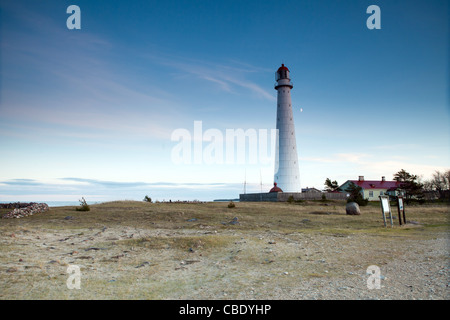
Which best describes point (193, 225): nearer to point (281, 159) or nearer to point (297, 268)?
point (297, 268)

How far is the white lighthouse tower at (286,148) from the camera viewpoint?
5534cm

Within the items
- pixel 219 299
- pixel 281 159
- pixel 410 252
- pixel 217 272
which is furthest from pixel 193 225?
pixel 281 159

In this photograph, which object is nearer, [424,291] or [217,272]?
[424,291]

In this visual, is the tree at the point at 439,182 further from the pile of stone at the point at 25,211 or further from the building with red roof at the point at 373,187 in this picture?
the pile of stone at the point at 25,211

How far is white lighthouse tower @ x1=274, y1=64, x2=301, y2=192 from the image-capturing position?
55344 mm

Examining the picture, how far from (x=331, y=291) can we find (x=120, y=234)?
1156cm

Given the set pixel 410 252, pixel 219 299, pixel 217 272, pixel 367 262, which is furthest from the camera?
pixel 410 252

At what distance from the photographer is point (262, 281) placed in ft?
25.7

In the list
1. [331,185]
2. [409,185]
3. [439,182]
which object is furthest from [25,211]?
[439,182]

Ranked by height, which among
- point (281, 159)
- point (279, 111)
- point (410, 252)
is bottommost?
point (410, 252)

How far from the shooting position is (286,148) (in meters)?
55.4

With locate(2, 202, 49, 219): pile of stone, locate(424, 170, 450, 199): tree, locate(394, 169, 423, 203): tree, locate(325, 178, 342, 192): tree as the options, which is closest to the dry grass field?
locate(2, 202, 49, 219): pile of stone

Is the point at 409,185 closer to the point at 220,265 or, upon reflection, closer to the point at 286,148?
the point at 286,148
